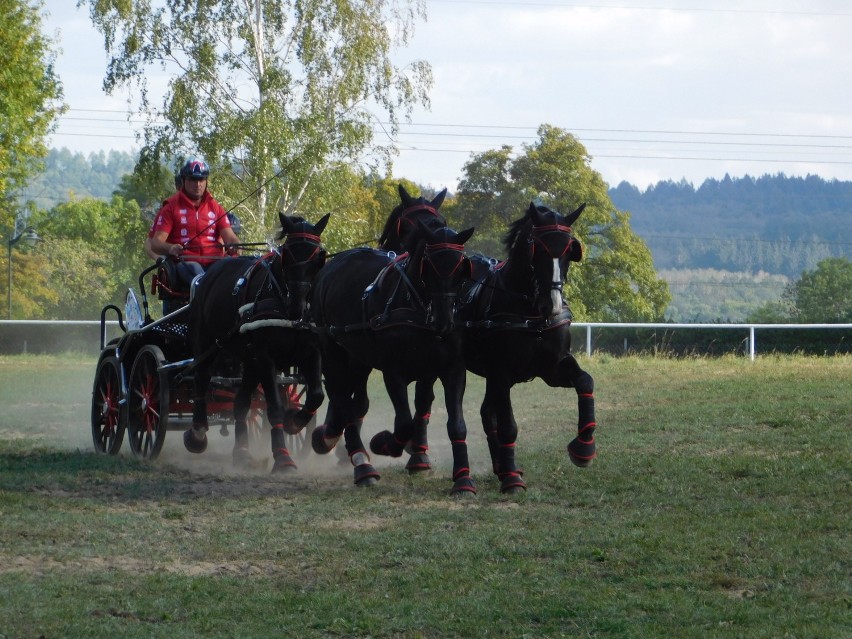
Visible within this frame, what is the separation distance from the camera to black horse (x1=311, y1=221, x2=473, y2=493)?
309 inches

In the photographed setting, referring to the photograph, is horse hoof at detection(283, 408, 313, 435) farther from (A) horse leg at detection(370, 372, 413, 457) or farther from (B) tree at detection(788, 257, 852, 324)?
(B) tree at detection(788, 257, 852, 324)

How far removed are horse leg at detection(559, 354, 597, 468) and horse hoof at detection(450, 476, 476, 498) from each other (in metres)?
0.84

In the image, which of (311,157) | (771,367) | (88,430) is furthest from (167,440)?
(311,157)

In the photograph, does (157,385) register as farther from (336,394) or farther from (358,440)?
(358,440)

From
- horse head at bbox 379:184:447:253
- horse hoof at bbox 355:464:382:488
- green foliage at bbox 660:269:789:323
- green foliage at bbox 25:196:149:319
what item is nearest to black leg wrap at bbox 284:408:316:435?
horse hoof at bbox 355:464:382:488

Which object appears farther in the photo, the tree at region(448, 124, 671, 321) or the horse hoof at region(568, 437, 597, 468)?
the tree at region(448, 124, 671, 321)

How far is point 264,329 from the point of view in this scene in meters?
9.23

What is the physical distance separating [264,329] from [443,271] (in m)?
2.01

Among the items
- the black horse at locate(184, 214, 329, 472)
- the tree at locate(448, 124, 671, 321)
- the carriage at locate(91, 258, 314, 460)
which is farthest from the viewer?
the tree at locate(448, 124, 671, 321)

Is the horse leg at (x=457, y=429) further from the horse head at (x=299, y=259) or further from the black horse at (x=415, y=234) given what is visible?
the horse head at (x=299, y=259)

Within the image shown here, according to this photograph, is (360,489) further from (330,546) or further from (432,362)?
(330,546)

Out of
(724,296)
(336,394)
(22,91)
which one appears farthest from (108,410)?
(724,296)

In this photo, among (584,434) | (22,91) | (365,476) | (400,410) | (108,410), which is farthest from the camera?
(22,91)

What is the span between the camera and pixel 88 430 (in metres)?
13.4
